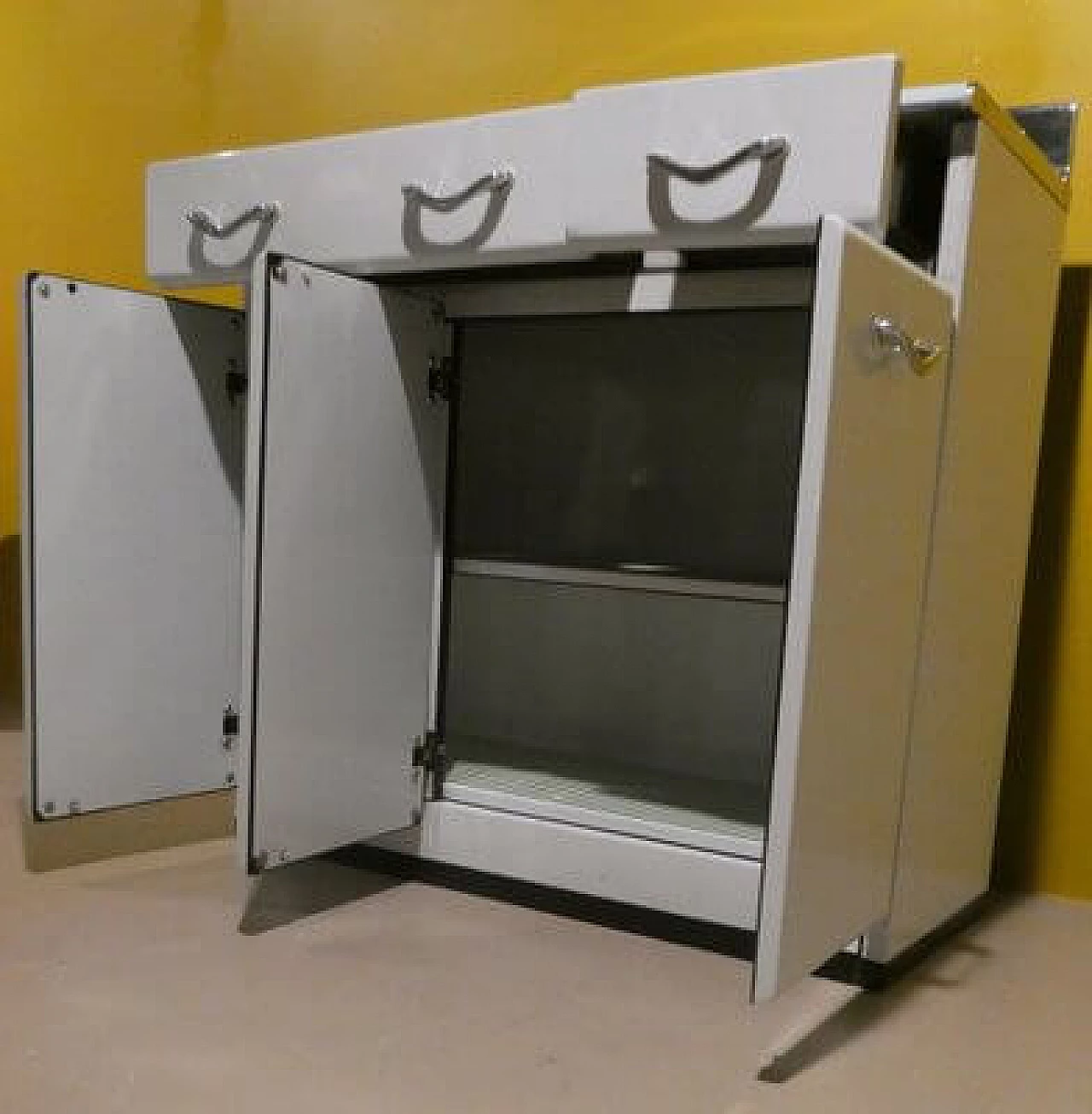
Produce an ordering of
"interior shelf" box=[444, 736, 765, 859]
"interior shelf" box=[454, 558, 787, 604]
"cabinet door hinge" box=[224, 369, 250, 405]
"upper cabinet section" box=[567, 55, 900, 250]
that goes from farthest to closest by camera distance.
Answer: "cabinet door hinge" box=[224, 369, 250, 405] → "interior shelf" box=[454, 558, 787, 604] → "interior shelf" box=[444, 736, 765, 859] → "upper cabinet section" box=[567, 55, 900, 250]

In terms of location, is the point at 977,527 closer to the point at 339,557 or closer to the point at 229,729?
the point at 339,557

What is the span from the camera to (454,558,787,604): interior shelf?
4.53 feet

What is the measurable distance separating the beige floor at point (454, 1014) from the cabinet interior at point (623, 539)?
32 centimetres

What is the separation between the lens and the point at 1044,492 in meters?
1.47

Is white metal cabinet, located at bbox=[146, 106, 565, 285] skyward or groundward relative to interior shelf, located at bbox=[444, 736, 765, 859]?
skyward

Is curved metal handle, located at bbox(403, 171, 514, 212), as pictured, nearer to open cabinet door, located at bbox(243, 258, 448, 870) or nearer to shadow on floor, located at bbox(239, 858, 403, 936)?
open cabinet door, located at bbox(243, 258, 448, 870)

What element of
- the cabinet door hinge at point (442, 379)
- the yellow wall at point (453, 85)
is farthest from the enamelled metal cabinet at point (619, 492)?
the yellow wall at point (453, 85)

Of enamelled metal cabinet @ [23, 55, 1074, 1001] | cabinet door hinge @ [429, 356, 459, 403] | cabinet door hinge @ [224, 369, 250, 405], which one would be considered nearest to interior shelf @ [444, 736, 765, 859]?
enamelled metal cabinet @ [23, 55, 1074, 1001]

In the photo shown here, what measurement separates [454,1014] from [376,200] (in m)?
0.88

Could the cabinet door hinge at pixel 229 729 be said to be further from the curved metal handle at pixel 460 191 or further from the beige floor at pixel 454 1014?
the curved metal handle at pixel 460 191

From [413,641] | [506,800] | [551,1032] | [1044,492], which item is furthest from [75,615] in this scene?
[1044,492]

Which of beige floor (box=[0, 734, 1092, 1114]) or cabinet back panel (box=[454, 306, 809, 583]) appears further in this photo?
cabinet back panel (box=[454, 306, 809, 583])

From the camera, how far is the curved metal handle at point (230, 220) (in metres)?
1.36

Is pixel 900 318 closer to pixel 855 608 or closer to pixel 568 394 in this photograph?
pixel 855 608
